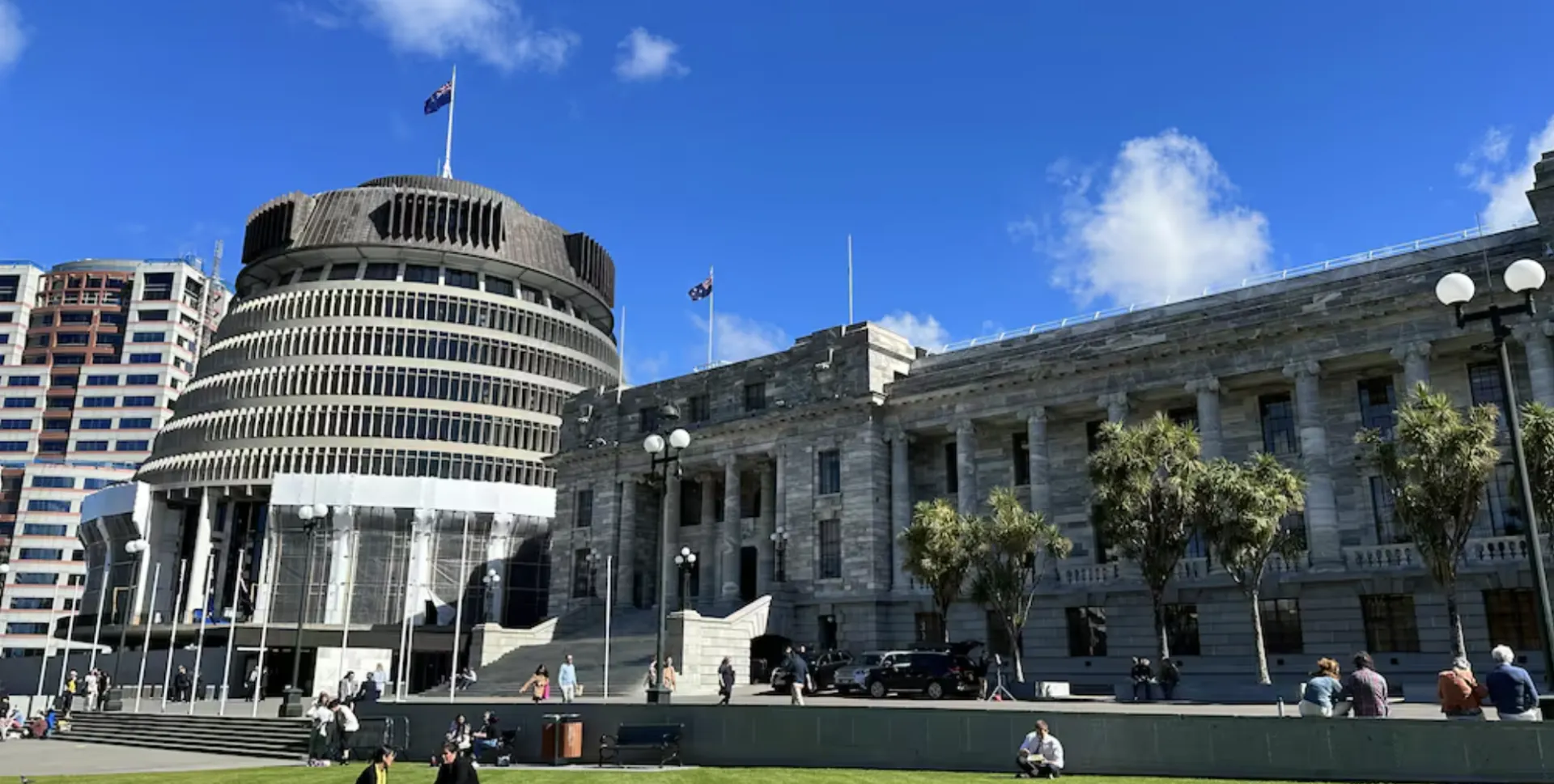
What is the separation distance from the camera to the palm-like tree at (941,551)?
1666 inches

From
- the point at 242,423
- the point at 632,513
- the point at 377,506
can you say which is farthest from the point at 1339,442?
the point at 242,423

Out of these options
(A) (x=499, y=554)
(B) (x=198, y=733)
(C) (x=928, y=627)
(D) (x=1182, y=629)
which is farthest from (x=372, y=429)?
(D) (x=1182, y=629)

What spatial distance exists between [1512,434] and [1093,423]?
33.5 meters

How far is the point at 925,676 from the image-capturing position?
36875 millimetres

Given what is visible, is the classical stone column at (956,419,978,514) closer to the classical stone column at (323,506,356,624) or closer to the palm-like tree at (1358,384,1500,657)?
the palm-like tree at (1358,384,1500,657)

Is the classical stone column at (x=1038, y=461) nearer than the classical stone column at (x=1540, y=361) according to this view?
No

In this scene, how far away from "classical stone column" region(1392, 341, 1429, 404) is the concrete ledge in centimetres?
2624

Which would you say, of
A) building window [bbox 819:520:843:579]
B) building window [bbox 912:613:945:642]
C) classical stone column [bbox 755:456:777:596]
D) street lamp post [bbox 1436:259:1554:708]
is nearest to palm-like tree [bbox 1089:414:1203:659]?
building window [bbox 912:613:945:642]

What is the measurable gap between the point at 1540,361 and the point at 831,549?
30466 millimetres

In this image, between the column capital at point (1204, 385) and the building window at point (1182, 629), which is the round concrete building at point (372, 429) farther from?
the column capital at point (1204, 385)

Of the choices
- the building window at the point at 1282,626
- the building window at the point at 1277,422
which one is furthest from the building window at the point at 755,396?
the building window at the point at 1282,626

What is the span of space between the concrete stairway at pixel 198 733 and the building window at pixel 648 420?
3073 cm

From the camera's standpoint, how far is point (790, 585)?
5469 centimetres

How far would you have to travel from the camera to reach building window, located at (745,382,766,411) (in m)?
60.5
